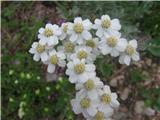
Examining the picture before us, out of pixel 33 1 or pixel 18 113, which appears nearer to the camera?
pixel 18 113

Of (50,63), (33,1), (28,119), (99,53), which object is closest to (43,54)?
(50,63)

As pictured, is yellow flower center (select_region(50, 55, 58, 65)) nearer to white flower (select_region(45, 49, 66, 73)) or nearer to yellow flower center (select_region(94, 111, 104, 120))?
white flower (select_region(45, 49, 66, 73))

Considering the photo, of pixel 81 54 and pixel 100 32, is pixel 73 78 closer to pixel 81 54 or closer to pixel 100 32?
pixel 81 54

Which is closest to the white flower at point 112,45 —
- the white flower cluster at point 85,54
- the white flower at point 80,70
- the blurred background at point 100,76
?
the white flower cluster at point 85,54

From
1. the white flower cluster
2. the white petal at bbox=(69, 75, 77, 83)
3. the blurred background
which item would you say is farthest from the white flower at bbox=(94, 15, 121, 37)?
the blurred background

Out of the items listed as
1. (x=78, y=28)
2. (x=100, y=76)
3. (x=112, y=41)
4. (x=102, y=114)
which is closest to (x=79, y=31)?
(x=78, y=28)

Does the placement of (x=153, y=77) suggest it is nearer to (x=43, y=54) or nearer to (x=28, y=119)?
(x=28, y=119)
